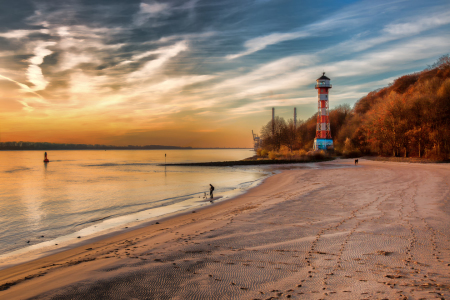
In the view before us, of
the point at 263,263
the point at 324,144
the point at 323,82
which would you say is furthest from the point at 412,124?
the point at 263,263

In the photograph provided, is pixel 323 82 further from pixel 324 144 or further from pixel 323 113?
pixel 324 144

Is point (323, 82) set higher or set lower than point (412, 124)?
higher

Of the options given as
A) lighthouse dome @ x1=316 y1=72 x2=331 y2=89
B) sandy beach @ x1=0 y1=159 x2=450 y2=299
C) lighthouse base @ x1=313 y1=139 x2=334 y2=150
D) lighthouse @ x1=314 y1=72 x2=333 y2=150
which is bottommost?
sandy beach @ x1=0 y1=159 x2=450 y2=299

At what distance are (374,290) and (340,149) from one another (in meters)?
67.7

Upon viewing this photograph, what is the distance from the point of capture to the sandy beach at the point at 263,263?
12.8 ft

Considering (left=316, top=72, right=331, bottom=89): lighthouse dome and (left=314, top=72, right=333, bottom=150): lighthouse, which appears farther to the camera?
(left=316, top=72, right=331, bottom=89): lighthouse dome

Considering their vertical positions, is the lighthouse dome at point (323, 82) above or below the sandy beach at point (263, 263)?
above

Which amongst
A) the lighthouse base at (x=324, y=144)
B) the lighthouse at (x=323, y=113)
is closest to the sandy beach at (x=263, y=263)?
the lighthouse base at (x=324, y=144)

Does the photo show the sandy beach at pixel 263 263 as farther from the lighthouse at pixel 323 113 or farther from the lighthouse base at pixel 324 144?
the lighthouse at pixel 323 113

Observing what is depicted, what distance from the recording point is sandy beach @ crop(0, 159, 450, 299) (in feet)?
12.8

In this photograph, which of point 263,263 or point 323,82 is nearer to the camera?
point 263,263

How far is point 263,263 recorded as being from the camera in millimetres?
4871

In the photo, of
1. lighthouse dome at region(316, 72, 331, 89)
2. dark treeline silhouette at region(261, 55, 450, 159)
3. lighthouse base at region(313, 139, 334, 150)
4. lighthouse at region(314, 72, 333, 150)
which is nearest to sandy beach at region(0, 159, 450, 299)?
dark treeline silhouette at region(261, 55, 450, 159)

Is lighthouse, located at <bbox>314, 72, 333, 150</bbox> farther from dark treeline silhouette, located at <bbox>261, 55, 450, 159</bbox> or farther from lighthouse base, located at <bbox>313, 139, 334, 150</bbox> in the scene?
dark treeline silhouette, located at <bbox>261, 55, 450, 159</bbox>
